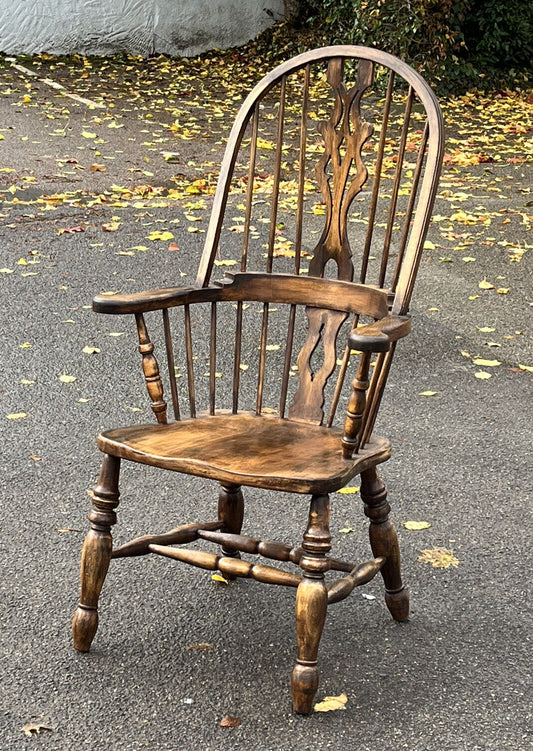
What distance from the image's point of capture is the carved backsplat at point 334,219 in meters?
3.31

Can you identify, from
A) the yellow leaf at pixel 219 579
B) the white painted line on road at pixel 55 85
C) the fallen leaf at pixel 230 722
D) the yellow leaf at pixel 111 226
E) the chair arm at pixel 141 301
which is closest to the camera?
the fallen leaf at pixel 230 722

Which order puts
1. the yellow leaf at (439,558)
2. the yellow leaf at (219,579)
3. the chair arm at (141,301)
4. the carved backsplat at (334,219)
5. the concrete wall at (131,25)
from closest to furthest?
1. the chair arm at (141,301)
2. the carved backsplat at (334,219)
3. the yellow leaf at (219,579)
4. the yellow leaf at (439,558)
5. the concrete wall at (131,25)

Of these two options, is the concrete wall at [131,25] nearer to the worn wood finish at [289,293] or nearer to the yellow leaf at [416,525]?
the worn wood finish at [289,293]

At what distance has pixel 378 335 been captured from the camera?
264cm

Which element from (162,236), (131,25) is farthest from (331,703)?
(131,25)

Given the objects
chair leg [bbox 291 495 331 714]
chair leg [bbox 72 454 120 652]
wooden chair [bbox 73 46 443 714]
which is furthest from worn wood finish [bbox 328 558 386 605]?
chair leg [bbox 72 454 120 652]

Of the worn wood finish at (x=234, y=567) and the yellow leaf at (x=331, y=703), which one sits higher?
the worn wood finish at (x=234, y=567)

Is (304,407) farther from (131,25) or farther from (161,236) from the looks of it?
(131,25)

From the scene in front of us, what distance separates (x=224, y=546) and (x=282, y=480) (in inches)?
26.9

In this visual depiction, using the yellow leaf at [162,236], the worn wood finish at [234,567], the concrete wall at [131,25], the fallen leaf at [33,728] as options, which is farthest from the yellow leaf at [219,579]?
the concrete wall at [131,25]

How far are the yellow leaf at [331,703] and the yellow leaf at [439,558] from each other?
83 centimetres

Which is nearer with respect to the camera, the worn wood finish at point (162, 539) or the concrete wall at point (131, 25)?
the worn wood finish at point (162, 539)

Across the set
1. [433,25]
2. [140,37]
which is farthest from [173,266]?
[140,37]

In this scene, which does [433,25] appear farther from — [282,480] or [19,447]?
[282,480]
